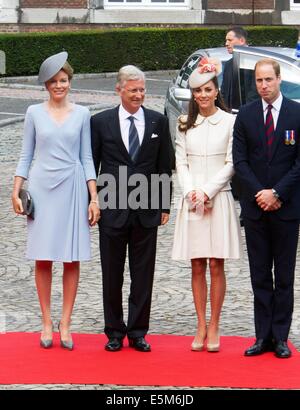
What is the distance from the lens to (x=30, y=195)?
27.7 ft

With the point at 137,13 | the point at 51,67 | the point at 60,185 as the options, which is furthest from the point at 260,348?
the point at 137,13

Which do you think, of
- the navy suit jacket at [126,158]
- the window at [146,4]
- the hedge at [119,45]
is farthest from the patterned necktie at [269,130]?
the window at [146,4]

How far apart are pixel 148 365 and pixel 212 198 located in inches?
47.1

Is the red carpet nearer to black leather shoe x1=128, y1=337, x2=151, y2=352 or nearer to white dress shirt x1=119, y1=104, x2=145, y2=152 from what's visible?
black leather shoe x1=128, y1=337, x2=151, y2=352

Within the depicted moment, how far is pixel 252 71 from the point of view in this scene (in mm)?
14484

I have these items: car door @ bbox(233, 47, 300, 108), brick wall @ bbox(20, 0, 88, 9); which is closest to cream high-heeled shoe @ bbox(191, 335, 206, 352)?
car door @ bbox(233, 47, 300, 108)

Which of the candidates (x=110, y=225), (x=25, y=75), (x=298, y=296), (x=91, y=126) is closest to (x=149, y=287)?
(x=110, y=225)

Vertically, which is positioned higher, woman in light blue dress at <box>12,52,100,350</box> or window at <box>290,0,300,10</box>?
window at <box>290,0,300,10</box>

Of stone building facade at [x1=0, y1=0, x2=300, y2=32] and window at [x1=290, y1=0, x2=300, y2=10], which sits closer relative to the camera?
stone building facade at [x1=0, y1=0, x2=300, y2=32]

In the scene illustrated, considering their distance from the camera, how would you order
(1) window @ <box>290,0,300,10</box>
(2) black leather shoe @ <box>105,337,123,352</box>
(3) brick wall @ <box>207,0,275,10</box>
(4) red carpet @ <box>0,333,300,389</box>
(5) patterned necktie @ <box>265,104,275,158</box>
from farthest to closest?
(1) window @ <box>290,0,300,10</box>
(3) brick wall @ <box>207,0,275,10</box>
(2) black leather shoe @ <box>105,337,123,352</box>
(5) patterned necktie @ <box>265,104,275,158</box>
(4) red carpet @ <box>0,333,300,389</box>

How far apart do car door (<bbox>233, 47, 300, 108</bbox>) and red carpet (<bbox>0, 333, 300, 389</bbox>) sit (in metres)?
6.11

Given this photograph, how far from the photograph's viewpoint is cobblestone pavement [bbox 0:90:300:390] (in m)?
9.05

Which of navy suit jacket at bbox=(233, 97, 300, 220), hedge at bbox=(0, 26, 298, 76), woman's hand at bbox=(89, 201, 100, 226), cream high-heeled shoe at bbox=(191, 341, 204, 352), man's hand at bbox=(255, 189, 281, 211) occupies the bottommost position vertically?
cream high-heeled shoe at bbox=(191, 341, 204, 352)
